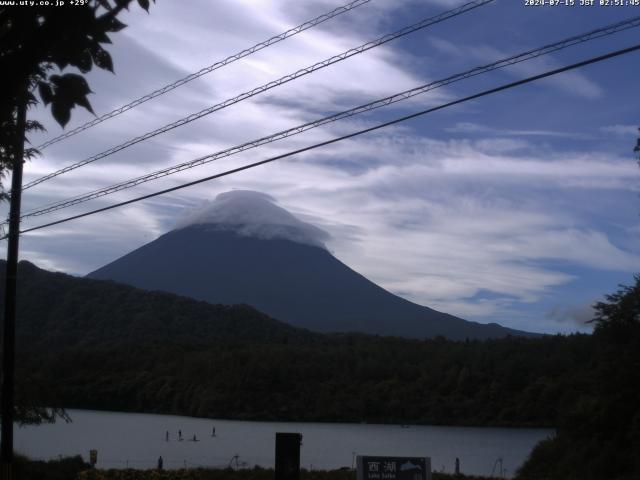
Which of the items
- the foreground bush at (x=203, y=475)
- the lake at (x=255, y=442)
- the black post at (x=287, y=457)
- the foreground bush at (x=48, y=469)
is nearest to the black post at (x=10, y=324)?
the foreground bush at (x=203, y=475)

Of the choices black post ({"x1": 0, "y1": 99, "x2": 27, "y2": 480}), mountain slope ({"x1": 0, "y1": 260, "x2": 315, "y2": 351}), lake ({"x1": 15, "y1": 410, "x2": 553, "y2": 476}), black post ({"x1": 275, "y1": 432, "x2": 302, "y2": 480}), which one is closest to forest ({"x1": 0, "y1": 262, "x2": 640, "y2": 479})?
mountain slope ({"x1": 0, "y1": 260, "x2": 315, "y2": 351})

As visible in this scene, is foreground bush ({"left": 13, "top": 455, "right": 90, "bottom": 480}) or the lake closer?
foreground bush ({"left": 13, "top": 455, "right": 90, "bottom": 480})

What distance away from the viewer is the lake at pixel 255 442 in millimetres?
45188

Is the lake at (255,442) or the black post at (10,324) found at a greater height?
the black post at (10,324)

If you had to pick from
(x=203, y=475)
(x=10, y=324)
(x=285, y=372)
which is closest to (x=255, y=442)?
(x=285, y=372)

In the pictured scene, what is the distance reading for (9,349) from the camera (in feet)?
50.8

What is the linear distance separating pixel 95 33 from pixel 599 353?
24096 millimetres

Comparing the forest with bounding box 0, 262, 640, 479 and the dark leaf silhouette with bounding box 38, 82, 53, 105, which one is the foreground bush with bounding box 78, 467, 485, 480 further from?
the dark leaf silhouette with bounding box 38, 82, 53, 105

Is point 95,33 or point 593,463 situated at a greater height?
point 95,33

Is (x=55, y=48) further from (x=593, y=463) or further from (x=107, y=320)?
(x=107, y=320)

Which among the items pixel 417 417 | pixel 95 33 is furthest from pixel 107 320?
pixel 95 33

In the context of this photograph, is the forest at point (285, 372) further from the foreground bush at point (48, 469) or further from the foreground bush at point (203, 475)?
the foreground bush at point (48, 469)

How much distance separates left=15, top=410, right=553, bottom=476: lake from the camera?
45.2 meters

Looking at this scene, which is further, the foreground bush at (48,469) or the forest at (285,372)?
the forest at (285,372)
